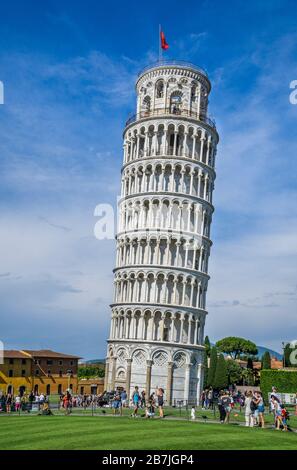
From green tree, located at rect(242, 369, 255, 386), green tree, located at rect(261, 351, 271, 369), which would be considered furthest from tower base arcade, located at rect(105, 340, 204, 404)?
green tree, located at rect(242, 369, 255, 386)

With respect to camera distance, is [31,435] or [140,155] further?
[140,155]

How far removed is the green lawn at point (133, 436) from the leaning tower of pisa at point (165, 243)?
34899mm

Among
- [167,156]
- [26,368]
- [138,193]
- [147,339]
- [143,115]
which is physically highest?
[143,115]

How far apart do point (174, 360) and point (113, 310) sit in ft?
33.2

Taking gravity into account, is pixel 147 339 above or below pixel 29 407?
above

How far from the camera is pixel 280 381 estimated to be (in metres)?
69.0

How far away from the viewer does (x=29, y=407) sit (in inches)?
1666

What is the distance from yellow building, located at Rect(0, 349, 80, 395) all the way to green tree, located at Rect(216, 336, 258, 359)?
133 feet

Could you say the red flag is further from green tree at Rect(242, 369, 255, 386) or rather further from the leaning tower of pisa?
green tree at Rect(242, 369, 255, 386)

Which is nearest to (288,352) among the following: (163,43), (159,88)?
(159,88)
